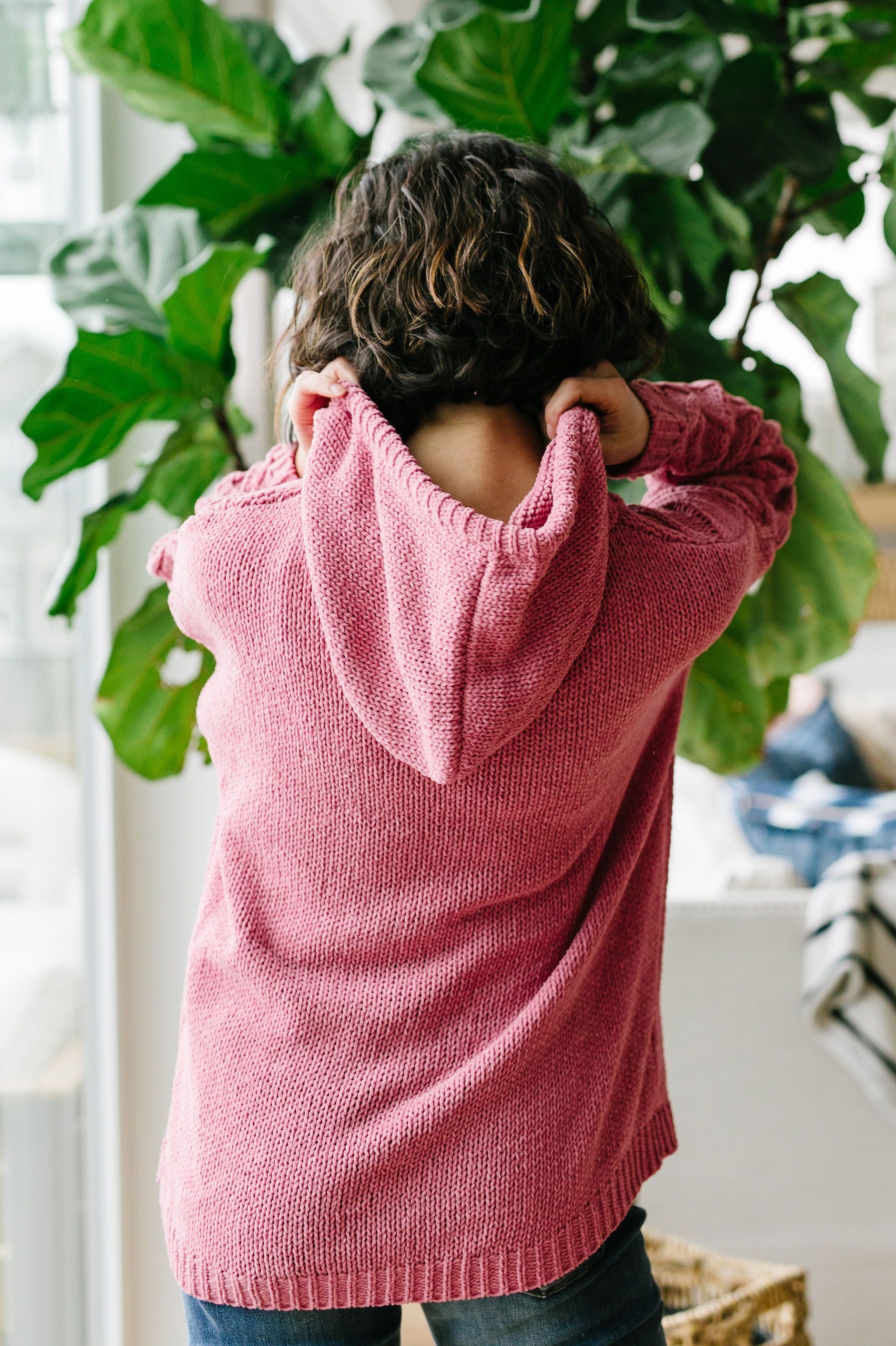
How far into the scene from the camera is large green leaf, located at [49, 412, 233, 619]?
3.91ft

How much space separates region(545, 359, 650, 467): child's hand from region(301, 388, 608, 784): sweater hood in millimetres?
40

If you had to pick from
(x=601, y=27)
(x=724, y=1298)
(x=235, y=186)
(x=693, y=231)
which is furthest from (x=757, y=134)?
(x=724, y=1298)

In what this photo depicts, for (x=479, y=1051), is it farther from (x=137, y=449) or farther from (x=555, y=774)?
(x=137, y=449)

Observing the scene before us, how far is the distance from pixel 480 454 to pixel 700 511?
176 millimetres

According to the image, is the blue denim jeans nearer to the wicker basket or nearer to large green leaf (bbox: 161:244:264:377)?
the wicker basket

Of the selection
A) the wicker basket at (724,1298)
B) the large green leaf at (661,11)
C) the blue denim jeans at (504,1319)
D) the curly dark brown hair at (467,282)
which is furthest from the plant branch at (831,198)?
the wicker basket at (724,1298)

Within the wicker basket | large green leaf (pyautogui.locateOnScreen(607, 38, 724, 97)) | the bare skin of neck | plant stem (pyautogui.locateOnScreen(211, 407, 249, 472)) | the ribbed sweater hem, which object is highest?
large green leaf (pyautogui.locateOnScreen(607, 38, 724, 97))

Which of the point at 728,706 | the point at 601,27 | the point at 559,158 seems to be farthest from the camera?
the point at 728,706

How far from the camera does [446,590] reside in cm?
63

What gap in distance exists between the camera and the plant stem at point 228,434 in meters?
1.25

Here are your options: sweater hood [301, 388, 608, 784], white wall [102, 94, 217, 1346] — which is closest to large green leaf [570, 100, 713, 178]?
sweater hood [301, 388, 608, 784]

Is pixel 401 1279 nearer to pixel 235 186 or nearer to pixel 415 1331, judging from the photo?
pixel 235 186

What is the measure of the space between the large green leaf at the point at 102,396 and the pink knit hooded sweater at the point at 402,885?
40 centimetres

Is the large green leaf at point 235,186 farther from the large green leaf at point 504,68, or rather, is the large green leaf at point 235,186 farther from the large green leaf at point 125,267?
the large green leaf at point 504,68
